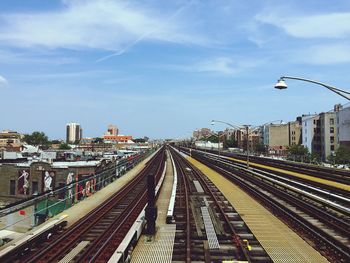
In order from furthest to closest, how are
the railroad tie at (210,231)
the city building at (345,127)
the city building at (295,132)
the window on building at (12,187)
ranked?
→ the city building at (295,132)
the city building at (345,127)
the window on building at (12,187)
the railroad tie at (210,231)

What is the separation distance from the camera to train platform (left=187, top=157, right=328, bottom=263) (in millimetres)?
10254

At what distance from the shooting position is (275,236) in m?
12.5

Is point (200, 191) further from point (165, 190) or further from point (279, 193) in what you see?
point (279, 193)

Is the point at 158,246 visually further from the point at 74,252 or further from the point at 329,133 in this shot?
the point at 329,133

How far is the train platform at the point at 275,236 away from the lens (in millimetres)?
10254

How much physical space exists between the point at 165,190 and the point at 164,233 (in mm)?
13897

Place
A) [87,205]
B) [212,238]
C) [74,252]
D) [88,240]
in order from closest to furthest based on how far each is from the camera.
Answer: [74,252], [212,238], [88,240], [87,205]

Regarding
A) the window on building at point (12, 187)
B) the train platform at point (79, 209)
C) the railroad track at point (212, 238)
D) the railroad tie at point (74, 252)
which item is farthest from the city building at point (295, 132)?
the railroad tie at point (74, 252)

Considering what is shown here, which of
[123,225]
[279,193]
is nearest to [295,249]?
[123,225]

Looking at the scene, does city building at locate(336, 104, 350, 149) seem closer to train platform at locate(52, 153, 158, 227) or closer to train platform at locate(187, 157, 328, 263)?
train platform at locate(52, 153, 158, 227)

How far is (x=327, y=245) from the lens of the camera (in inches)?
447

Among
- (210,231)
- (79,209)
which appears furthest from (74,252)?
(79,209)

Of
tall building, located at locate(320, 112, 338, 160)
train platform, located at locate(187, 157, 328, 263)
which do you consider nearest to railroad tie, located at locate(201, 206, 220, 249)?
train platform, located at locate(187, 157, 328, 263)

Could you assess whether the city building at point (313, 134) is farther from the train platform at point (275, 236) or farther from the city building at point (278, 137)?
the train platform at point (275, 236)
